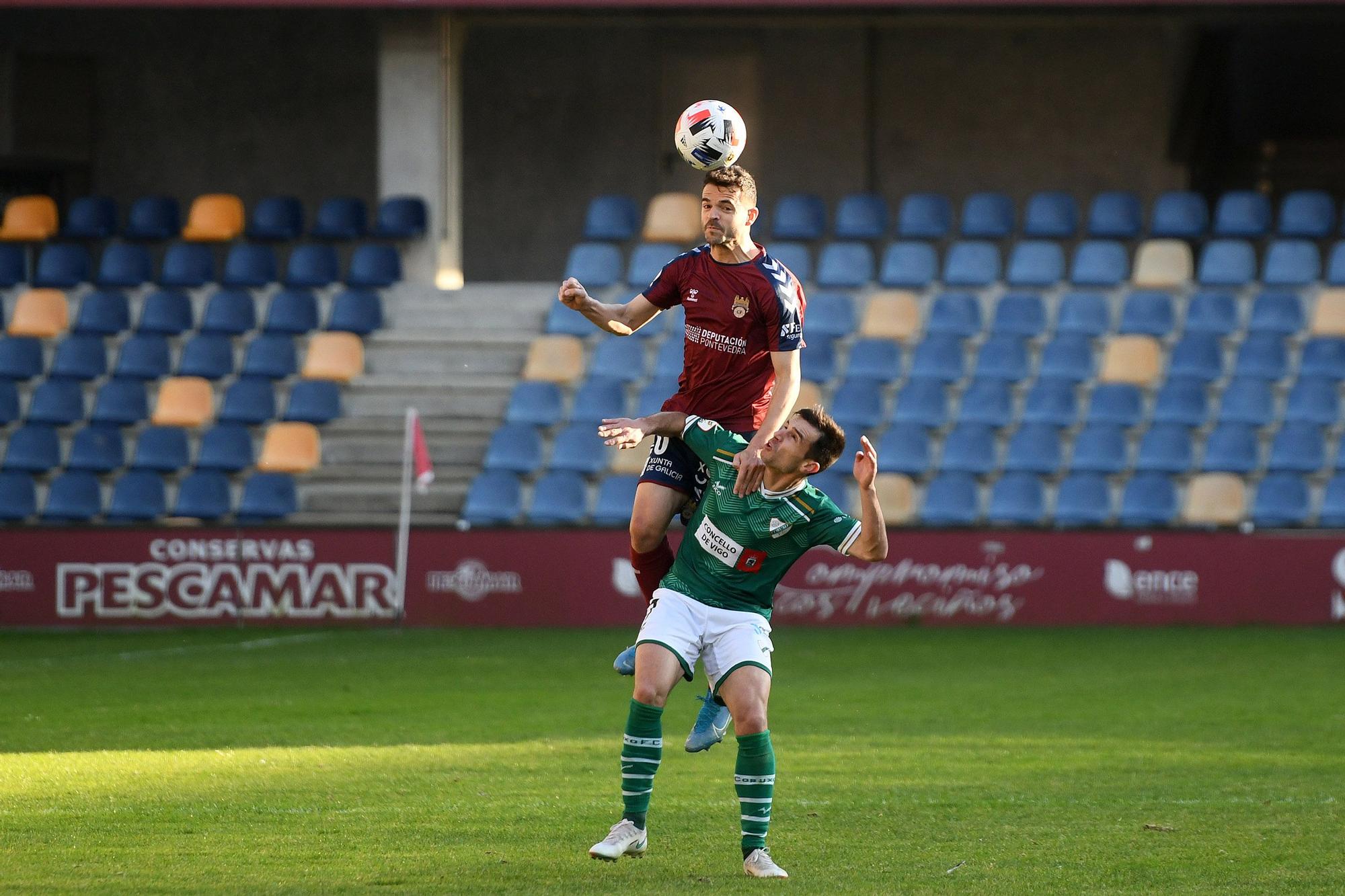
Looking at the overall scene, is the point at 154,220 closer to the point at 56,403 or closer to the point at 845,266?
the point at 56,403

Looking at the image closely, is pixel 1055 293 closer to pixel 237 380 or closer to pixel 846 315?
pixel 846 315

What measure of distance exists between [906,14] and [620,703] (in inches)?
486

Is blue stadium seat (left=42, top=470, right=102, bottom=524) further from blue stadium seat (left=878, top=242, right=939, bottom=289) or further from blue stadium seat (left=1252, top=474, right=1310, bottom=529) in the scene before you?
blue stadium seat (left=1252, top=474, right=1310, bottom=529)

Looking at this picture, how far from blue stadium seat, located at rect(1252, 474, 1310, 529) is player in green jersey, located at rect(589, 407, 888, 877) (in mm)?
12222

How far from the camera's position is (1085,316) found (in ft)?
66.0

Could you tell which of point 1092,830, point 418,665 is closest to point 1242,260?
point 418,665

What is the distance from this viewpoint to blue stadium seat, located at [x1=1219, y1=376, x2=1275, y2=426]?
747 inches

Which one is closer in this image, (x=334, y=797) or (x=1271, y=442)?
(x=334, y=797)

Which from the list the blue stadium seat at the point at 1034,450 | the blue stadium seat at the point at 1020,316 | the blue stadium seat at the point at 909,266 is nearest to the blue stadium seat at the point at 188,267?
the blue stadium seat at the point at 909,266

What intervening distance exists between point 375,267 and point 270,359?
191 centimetres

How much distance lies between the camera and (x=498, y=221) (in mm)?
24625

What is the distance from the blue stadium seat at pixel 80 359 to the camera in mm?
20500

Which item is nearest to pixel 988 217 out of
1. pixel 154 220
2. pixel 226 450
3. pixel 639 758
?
pixel 226 450

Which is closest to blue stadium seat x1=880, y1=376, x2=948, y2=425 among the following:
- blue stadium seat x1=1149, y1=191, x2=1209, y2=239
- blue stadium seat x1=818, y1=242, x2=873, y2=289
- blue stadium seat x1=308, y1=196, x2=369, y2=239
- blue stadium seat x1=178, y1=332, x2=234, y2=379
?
blue stadium seat x1=818, y1=242, x2=873, y2=289
